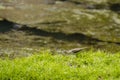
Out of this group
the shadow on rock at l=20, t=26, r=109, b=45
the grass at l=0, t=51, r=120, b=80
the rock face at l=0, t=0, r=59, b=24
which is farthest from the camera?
the rock face at l=0, t=0, r=59, b=24

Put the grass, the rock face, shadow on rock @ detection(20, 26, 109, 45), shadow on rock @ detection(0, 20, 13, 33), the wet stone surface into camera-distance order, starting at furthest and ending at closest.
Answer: the rock face, shadow on rock @ detection(0, 20, 13, 33), shadow on rock @ detection(20, 26, 109, 45), the wet stone surface, the grass

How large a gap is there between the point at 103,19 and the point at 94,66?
7.26 m

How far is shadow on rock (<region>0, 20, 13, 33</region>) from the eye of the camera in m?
14.9

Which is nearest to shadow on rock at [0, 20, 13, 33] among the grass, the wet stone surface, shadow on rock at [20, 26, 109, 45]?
the wet stone surface

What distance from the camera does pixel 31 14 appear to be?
1759 centimetres

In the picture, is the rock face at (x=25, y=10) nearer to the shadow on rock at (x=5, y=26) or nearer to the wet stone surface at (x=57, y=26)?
the wet stone surface at (x=57, y=26)

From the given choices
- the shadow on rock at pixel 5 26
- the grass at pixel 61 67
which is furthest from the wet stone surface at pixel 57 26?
the grass at pixel 61 67

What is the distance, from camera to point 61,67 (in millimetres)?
10484

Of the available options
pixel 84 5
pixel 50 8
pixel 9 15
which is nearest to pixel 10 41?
pixel 9 15

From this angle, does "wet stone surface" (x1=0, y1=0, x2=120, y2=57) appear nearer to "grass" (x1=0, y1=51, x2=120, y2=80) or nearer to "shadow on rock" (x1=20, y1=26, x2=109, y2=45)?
"shadow on rock" (x1=20, y1=26, x2=109, y2=45)

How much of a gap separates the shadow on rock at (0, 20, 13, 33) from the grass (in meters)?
3.56

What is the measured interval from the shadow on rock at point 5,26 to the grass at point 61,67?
3556mm

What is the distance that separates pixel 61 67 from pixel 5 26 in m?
5.50

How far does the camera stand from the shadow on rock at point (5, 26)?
14883 mm
